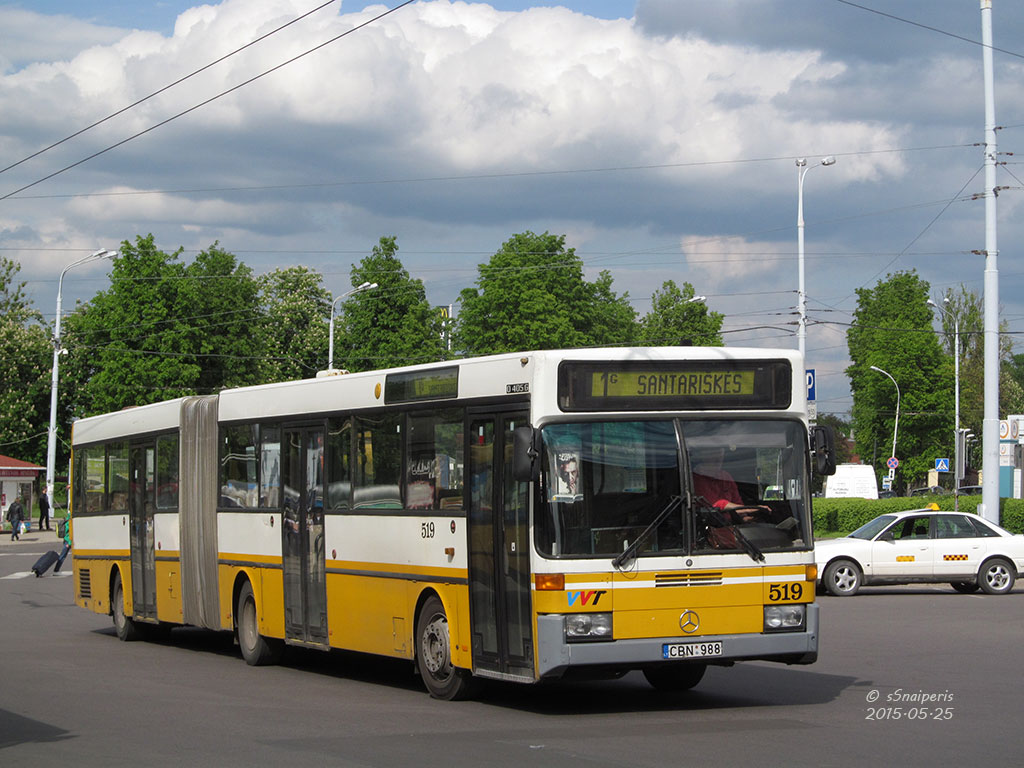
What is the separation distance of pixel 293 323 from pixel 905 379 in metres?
36.0

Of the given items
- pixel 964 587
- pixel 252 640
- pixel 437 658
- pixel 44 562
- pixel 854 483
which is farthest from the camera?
pixel 854 483

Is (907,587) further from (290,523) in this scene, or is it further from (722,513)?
(722,513)

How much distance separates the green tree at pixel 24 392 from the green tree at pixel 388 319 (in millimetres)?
20095

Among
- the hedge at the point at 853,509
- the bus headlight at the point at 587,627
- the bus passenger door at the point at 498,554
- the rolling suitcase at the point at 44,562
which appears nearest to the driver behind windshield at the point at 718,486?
the bus headlight at the point at 587,627

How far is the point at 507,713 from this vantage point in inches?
451

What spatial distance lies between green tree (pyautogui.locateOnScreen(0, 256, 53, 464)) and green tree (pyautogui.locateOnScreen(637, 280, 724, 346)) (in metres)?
34.0

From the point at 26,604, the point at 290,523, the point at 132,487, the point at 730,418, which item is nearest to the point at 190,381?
the point at 26,604

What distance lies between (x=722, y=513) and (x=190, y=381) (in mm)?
57641

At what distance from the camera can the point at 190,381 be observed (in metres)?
66.4

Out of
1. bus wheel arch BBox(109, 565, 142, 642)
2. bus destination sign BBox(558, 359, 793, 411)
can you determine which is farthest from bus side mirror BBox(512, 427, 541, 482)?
bus wheel arch BBox(109, 565, 142, 642)

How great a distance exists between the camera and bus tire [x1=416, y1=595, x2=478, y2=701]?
39.7 ft

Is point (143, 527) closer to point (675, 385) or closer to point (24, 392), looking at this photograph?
point (675, 385)

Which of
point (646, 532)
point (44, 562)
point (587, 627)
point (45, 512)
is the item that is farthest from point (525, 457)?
point (45, 512)

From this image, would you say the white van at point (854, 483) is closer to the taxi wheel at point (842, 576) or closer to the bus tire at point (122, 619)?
the taxi wheel at point (842, 576)
